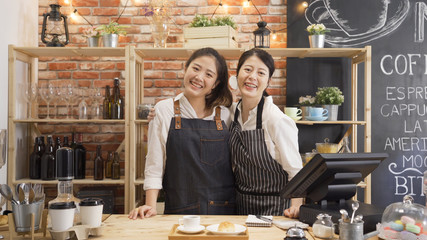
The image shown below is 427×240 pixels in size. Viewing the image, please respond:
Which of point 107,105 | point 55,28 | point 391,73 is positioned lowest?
point 107,105

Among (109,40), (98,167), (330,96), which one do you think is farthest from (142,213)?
(330,96)

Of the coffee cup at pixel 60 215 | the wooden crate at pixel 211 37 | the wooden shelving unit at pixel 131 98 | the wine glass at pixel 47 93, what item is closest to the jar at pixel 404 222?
the coffee cup at pixel 60 215

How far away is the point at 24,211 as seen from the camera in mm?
1553

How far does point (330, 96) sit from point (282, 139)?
3.88 feet

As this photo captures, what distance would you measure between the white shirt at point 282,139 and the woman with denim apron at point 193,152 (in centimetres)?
29

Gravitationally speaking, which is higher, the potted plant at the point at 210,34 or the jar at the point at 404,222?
the potted plant at the point at 210,34

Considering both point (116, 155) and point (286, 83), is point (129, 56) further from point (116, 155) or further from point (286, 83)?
point (286, 83)

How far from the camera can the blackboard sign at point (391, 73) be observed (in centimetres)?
362

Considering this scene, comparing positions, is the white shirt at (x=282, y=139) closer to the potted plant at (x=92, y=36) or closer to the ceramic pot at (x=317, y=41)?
the ceramic pot at (x=317, y=41)

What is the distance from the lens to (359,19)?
3.63 m

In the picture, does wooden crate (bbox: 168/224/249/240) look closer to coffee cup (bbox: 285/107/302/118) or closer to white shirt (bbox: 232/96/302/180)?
white shirt (bbox: 232/96/302/180)

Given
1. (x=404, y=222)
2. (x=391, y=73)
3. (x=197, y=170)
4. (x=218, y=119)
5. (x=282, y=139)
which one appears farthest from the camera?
(x=391, y=73)

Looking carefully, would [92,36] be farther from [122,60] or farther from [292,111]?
[292,111]

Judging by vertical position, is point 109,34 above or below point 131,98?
above
